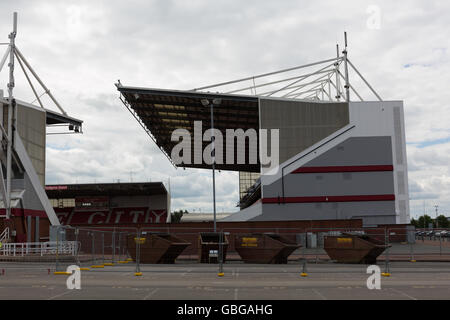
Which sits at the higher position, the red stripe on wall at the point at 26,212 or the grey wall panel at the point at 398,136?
the grey wall panel at the point at 398,136

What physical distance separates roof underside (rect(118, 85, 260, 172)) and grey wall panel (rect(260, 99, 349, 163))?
101 inches

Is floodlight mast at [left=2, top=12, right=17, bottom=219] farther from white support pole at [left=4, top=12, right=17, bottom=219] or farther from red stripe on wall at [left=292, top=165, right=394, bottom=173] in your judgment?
red stripe on wall at [left=292, top=165, right=394, bottom=173]

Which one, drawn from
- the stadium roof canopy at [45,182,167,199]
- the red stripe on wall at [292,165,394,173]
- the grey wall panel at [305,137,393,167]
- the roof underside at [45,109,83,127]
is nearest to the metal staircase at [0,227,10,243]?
the roof underside at [45,109,83,127]

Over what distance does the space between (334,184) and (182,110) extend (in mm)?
20533

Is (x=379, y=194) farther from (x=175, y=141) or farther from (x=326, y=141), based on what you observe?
(x=175, y=141)

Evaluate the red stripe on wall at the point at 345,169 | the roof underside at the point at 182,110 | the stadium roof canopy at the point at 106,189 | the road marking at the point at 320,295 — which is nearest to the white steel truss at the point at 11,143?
the roof underside at the point at 182,110

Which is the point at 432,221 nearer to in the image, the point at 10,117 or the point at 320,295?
the point at 10,117

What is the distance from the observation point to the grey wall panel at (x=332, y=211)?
5131cm

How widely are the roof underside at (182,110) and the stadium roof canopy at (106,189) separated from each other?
7.79 m

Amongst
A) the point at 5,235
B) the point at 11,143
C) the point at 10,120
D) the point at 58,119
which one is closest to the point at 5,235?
the point at 5,235

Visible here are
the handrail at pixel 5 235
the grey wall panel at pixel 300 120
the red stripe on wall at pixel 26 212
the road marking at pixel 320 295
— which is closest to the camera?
the road marking at pixel 320 295

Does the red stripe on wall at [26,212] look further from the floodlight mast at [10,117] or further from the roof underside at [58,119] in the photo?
the roof underside at [58,119]

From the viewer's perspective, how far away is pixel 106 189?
76562mm
